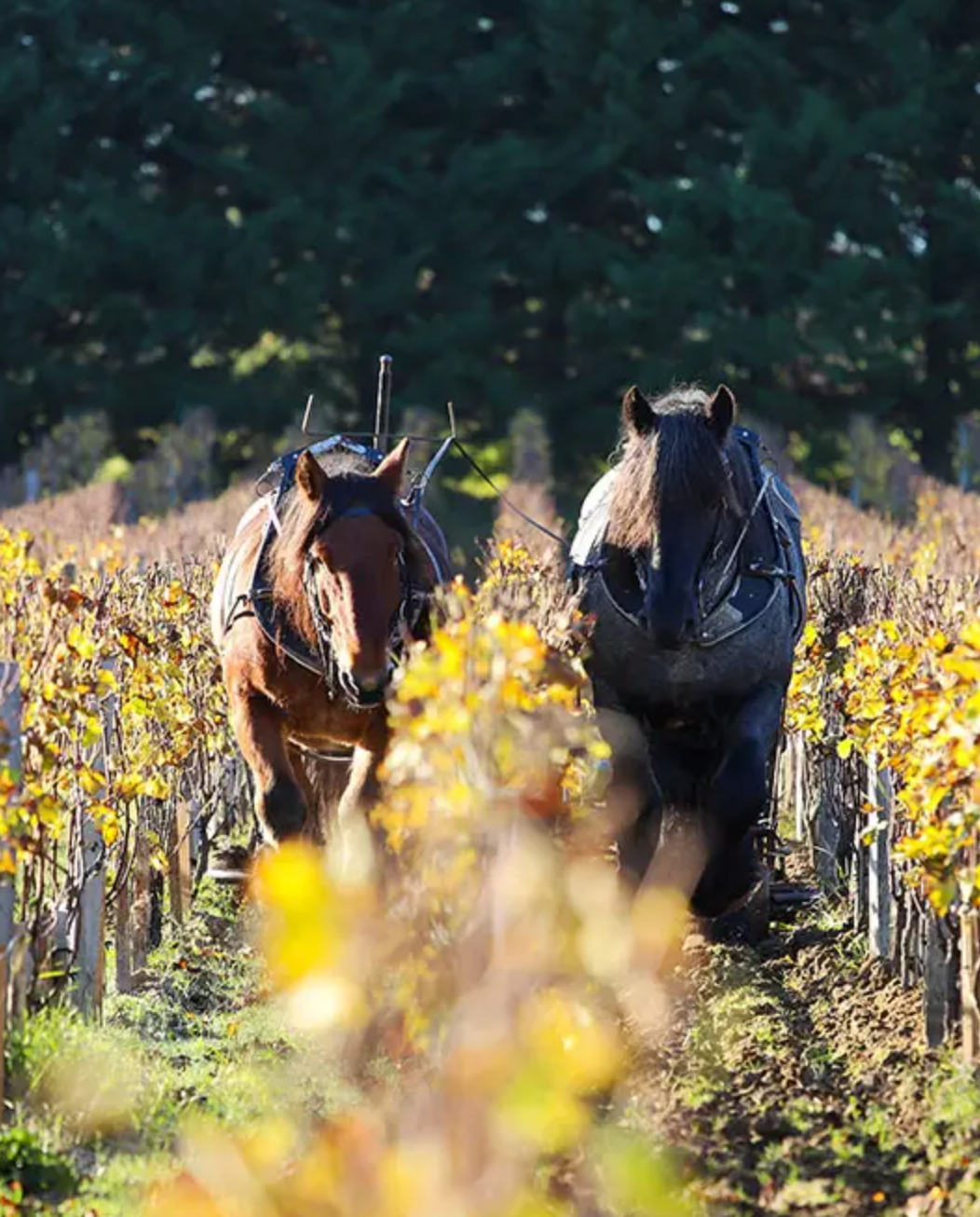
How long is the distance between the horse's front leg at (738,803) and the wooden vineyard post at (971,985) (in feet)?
5.39

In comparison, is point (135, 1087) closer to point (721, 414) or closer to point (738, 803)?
point (738, 803)

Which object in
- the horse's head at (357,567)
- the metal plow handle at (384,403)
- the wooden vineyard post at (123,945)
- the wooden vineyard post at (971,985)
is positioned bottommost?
the wooden vineyard post at (123,945)

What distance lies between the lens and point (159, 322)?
3794 centimetres

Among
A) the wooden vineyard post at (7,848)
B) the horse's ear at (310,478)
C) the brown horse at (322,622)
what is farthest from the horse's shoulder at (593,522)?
the wooden vineyard post at (7,848)

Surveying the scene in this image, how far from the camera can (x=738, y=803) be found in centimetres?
815

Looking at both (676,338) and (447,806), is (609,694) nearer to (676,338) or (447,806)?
(447,806)

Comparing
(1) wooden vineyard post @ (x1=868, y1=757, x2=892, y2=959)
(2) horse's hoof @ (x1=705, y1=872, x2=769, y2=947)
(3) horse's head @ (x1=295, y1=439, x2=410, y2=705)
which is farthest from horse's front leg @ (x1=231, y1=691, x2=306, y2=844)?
(1) wooden vineyard post @ (x1=868, y1=757, x2=892, y2=959)

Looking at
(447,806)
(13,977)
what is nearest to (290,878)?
(447,806)

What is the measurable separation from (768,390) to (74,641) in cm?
3109

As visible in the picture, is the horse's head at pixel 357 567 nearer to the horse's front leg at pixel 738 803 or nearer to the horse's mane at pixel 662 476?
the horse's mane at pixel 662 476

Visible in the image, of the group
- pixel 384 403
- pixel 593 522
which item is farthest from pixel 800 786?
pixel 593 522

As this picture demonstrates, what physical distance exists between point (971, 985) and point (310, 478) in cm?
295

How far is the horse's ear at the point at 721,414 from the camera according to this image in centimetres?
816

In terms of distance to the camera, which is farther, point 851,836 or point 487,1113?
point 851,836
